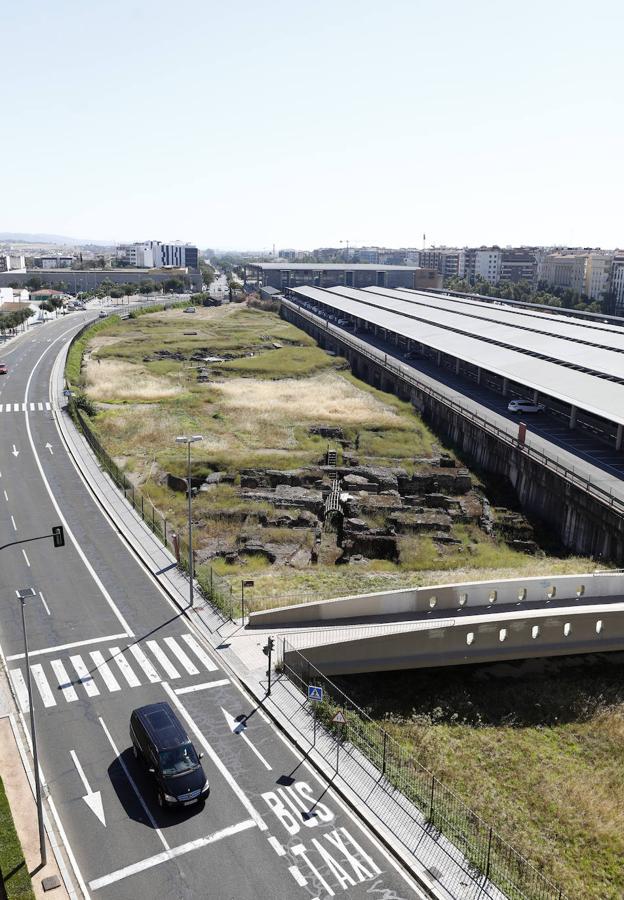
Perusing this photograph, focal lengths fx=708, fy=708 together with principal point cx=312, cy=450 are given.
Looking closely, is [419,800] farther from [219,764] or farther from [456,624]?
[456,624]

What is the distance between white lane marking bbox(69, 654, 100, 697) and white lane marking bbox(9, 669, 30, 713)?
205 cm

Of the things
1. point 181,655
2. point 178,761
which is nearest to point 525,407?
point 181,655

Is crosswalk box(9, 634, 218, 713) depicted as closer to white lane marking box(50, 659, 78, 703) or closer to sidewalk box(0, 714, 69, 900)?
white lane marking box(50, 659, 78, 703)

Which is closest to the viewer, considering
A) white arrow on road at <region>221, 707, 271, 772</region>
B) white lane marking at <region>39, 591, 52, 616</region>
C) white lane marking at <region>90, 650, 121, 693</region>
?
white arrow on road at <region>221, 707, 271, 772</region>

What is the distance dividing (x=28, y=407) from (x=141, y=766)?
60.2 m

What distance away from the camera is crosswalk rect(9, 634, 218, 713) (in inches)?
1099

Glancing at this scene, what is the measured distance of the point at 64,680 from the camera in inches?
Answer: 1126

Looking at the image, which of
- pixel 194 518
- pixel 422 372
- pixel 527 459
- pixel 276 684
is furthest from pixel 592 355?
pixel 276 684

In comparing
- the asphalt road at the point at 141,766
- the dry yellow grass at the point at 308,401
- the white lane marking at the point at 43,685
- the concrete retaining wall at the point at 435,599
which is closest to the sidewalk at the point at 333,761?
the asphalt road at the point at 141,766

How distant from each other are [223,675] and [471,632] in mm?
10820

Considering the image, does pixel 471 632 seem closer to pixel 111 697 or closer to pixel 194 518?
pixel 111 697

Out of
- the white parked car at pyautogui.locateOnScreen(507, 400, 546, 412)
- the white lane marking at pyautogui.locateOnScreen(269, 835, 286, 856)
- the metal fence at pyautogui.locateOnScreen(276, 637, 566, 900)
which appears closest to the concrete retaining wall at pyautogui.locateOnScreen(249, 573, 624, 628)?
the metal fence at pyautogui.locateOnScreen(276, 637, 566, 900)

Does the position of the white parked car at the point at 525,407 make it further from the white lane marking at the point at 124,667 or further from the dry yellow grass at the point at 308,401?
the white lane marking at the point at 124,667

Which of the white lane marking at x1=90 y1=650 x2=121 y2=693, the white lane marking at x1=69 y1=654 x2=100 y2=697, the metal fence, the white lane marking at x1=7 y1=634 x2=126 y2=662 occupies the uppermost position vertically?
the white lane marking at x1=7 y1=634 x2=126 y2=662
